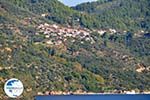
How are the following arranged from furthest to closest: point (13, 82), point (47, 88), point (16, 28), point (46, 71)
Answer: point (16, 28)
point (46, 71)
point (47, 88)
point (13, 82)

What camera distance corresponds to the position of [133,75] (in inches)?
7264

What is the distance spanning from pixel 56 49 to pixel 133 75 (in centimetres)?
2094

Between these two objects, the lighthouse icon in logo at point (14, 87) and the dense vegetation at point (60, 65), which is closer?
the lighthouse icon in logo at point (14, 87)

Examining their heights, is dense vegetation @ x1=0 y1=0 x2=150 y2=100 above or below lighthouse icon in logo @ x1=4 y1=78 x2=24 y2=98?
below

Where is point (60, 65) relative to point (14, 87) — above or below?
below

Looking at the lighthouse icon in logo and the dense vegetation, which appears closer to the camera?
the lighthouse icon in logo

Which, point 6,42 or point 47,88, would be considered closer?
point 47,88

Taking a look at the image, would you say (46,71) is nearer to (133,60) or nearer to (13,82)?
(133,60)

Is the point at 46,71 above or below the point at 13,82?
below

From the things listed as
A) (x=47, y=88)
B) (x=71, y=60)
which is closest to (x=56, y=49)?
(x=71, y=60)

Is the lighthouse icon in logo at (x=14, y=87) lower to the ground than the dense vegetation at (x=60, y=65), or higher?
higher

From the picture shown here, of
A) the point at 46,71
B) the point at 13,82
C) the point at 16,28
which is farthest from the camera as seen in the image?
the point at 16,28

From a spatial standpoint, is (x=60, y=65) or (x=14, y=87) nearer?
(x=14, y=87)

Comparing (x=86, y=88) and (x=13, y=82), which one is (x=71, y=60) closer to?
(x=86, y=88)
